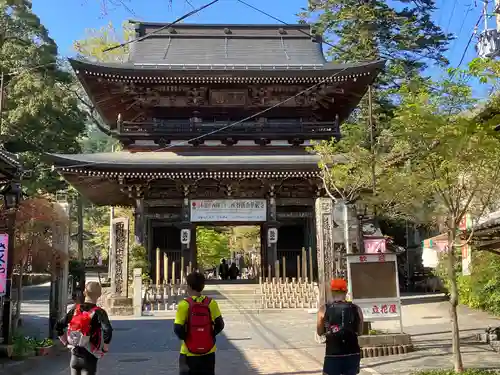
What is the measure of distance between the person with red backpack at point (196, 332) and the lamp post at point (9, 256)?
607 centimetres

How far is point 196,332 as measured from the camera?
5.03 meters

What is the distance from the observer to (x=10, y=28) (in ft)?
104

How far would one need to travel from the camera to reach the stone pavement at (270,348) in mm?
9141

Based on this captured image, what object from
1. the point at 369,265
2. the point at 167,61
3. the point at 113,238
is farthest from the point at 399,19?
the point at 369,265

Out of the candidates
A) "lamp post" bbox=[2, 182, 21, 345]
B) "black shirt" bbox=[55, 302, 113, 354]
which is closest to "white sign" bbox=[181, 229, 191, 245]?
"lamp post" bbox=[2, 182, 21, 345]

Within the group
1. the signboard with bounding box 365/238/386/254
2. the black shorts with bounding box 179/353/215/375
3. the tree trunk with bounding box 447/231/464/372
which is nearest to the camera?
the black shorts with bounding box 179/353/215/375

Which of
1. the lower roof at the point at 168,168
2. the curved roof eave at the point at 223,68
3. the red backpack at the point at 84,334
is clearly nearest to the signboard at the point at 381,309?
the red backpack at the point at 84,334

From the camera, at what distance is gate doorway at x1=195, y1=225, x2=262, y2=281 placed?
36.4m

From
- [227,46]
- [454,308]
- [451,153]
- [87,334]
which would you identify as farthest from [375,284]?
[227,46]

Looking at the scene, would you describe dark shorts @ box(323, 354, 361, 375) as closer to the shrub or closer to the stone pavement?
the shrub

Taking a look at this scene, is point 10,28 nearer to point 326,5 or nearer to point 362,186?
point 326,5

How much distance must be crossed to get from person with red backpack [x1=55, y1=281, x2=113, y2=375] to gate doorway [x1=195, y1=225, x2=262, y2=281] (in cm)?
2400

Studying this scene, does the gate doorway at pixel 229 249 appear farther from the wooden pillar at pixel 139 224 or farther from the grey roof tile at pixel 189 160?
the wooden pillar at pixel 139 224

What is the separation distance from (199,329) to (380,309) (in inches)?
266
